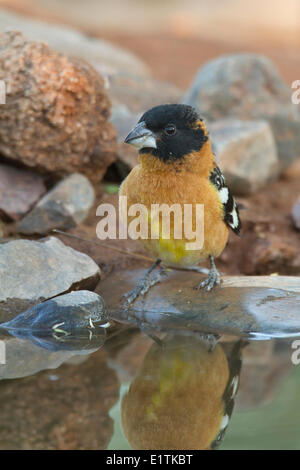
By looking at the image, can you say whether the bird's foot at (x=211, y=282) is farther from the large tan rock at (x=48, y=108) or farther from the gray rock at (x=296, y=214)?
the gray rock at (x=296, y=214)

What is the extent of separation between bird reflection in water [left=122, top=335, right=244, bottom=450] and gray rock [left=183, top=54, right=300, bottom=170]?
4888 mm

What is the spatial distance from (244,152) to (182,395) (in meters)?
4.67

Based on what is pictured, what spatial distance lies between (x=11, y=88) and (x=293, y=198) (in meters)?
3.84

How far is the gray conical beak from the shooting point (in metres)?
4.94

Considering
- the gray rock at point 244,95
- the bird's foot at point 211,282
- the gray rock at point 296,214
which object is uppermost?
the gray rock at point 244,95

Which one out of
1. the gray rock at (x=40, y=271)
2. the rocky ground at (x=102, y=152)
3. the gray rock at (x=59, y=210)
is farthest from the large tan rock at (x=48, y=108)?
the gray rock at (x=40, y=271)

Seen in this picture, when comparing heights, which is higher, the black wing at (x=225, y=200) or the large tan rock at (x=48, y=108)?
the large tan rock at (x=48, y=108)

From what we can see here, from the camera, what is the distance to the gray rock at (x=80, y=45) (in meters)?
11.7

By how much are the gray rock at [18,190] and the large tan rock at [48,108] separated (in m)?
0.19

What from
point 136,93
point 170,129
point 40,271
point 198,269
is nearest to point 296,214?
point 198,269

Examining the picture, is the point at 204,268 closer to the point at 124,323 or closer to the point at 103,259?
the point at 103,259

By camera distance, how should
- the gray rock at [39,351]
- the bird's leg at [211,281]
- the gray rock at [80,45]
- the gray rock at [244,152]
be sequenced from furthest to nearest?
the gray rock at [80,45] < the gray rock at [244,152] < the bird's leg at [211,281] < the gray rock at [39,351]

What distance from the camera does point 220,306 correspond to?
5.32 m
